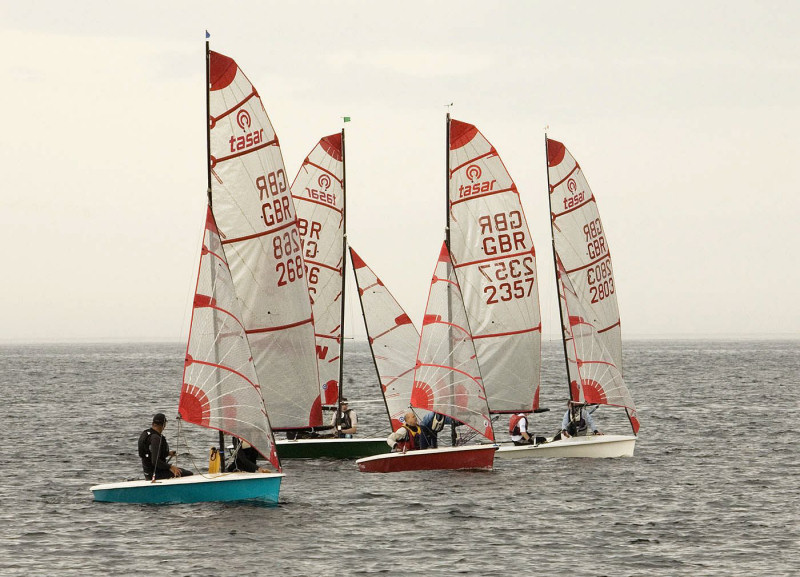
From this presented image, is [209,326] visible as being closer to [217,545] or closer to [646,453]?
[217,545]

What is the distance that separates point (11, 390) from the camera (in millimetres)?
91688

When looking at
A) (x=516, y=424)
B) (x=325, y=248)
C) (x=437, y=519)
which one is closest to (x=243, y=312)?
(x=437, y=519)

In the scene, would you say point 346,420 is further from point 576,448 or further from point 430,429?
point 576,448

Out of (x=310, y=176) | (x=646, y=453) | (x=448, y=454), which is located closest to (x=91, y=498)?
(x=448, y=454)

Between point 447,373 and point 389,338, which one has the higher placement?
point 389,338

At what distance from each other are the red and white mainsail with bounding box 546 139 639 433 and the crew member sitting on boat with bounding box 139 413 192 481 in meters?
16.1

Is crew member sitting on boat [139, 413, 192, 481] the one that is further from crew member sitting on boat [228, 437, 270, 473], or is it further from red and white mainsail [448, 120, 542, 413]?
red and white mainsail [448, 120, 542, 413]

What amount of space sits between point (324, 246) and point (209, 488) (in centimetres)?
1388

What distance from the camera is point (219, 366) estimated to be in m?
26.7

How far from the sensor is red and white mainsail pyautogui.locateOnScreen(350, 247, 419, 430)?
38375 mm

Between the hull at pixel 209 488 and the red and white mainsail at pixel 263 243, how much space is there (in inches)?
206

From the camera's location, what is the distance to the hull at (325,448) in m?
35.7

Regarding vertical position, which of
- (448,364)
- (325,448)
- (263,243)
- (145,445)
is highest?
(263,243)

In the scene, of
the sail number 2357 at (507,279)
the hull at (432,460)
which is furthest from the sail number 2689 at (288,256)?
the sail number 2357 at (507,279)
